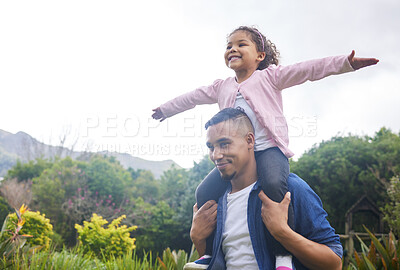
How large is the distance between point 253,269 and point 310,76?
116 cm

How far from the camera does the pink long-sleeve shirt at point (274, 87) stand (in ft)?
7.14

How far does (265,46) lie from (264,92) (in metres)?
0.41

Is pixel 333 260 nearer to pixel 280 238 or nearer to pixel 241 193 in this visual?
pixel 280 238

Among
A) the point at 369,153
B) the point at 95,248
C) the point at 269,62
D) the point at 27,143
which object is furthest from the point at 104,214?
Answer: the point at 27,143

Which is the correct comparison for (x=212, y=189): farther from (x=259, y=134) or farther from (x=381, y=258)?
(x=381, y=258)

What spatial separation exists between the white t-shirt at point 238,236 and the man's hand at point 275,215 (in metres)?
Answer: 0.16

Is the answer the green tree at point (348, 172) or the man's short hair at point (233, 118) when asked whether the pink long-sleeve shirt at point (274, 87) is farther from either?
the green tree at point (348, 172)

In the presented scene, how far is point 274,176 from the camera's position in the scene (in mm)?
2160

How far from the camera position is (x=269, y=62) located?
276 cm

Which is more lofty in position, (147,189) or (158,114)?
(158,114)

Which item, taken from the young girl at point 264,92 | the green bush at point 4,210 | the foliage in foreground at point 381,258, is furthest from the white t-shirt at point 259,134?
the green bush at point 4,210

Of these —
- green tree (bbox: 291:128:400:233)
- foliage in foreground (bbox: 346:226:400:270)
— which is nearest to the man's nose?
foliage in foreground (bbox: 346:226:400:270)

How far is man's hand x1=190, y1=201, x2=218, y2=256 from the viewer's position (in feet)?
7.73

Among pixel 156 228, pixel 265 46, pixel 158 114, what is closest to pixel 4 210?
pixel 156 228
